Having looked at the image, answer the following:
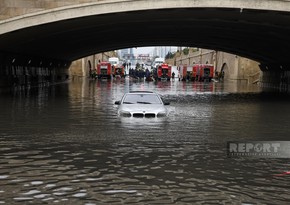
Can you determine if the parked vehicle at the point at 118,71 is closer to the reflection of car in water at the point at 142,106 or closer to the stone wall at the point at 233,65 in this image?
the stone wall at the point at 233,65

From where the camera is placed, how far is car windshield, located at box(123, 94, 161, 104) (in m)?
18.6

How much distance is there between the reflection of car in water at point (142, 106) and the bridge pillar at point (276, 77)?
3216cm

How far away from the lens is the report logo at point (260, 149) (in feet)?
35.6

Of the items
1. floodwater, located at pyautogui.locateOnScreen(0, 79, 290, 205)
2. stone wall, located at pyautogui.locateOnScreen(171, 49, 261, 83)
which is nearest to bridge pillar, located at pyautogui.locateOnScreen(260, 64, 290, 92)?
stone wall, located at pyautogui.locateOnScreen(171, 49, 261, 83)

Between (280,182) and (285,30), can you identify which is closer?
(280,182)

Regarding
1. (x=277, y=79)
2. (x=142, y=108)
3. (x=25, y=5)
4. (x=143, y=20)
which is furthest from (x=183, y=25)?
(x=277, y=79)

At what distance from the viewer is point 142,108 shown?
1778 centimetres

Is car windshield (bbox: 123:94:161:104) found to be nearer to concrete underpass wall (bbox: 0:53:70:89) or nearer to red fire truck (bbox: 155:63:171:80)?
concrete underpass wall (bbox: 0:53:70:89)

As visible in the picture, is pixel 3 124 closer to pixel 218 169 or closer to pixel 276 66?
pixel 218 169

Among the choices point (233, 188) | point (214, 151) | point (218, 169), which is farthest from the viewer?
point (214, 151)

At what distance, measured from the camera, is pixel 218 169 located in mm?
9094

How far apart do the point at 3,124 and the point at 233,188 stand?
10.8 metres

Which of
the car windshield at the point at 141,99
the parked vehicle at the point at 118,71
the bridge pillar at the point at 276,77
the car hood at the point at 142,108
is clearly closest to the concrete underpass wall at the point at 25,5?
the car windshield at the point at 141,99

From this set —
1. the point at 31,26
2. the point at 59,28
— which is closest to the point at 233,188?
the point at 31,26
